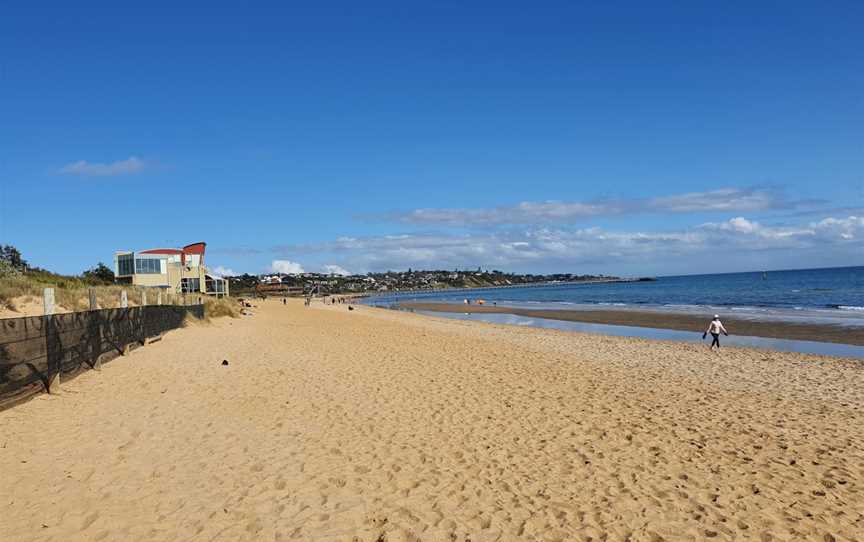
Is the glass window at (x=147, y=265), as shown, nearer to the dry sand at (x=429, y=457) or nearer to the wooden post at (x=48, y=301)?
the dry sand at (x=429, y=457)

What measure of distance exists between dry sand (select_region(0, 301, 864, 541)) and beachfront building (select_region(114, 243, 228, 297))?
42.6m

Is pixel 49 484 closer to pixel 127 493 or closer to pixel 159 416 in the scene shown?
pixel 127 493

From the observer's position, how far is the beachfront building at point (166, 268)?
2034 inches

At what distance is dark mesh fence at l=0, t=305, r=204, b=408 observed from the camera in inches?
321

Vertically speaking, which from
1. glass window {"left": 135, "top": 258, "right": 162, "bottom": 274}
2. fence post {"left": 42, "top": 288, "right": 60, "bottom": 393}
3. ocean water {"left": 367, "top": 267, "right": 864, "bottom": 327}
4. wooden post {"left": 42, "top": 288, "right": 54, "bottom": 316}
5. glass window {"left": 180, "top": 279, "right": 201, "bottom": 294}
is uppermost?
glass window {"left": 135, "top": 258, "right": 162, "bottom": 274}

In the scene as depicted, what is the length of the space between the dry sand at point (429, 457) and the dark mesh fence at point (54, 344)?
1.22ft

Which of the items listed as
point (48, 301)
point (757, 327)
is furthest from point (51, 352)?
point (757, 327)

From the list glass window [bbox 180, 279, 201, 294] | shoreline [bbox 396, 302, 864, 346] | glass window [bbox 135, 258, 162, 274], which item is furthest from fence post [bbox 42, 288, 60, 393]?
glass window [bbox 180, 279, 201, 294]

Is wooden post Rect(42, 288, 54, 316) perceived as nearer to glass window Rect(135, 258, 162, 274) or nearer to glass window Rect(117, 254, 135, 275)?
glass window Rect(135, 258, 162, 274)

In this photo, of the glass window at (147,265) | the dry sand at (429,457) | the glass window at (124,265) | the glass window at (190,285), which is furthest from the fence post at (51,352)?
the glass window at (190,285)

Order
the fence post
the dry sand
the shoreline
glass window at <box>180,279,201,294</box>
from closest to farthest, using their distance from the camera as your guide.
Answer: the dry sand, the fence post, the shoreline, glass window at <box>180,279,201,294</box>

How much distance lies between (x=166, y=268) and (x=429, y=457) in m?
52.5

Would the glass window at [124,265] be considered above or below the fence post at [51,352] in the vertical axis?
above

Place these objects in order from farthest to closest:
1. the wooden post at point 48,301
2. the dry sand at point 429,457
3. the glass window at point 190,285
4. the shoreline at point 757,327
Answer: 1. the glass window at point 190,285
2. the shoreline at point 757,327
3. the wooden post at point 48,301
4. the dry sand at point 429,457
